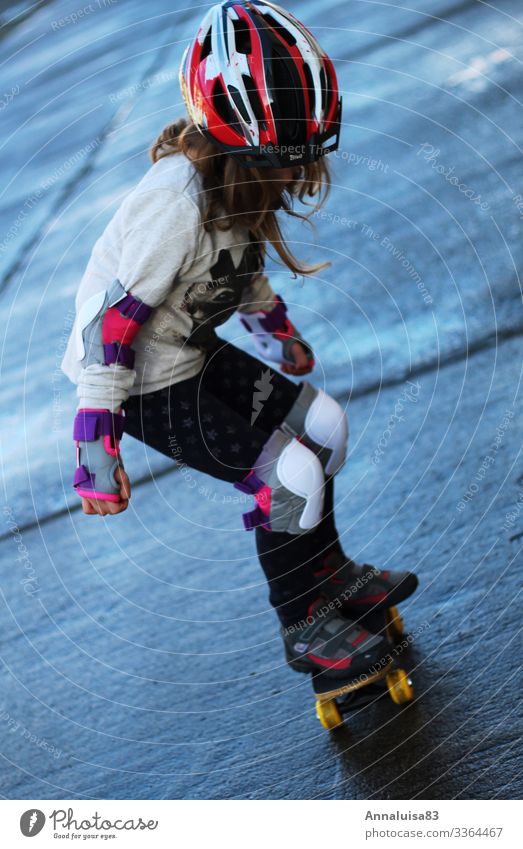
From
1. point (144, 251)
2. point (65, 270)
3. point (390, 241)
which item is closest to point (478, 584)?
point (144, 251)

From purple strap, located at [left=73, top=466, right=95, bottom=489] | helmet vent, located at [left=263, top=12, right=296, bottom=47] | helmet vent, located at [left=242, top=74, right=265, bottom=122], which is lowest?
purple strap, located at [left=73, top=466, right=95, bottom=489]

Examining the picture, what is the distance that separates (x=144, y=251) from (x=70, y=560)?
967 millimetres

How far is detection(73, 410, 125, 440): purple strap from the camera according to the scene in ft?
4.53

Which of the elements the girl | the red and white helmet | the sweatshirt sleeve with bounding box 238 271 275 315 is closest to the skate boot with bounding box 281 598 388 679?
the girl

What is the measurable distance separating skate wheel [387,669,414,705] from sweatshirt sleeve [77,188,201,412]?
54 centimetres

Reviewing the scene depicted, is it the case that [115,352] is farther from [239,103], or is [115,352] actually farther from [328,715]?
[328,715]

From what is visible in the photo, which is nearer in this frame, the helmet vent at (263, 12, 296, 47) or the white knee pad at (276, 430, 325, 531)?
the helmet vent at (263, 12, 296, 47)

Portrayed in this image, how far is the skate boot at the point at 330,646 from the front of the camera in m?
1.54

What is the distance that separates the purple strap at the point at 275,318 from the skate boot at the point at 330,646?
455 mm

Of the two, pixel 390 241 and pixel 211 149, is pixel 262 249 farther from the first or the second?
pixel 390 241

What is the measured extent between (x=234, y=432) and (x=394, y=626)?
15.6 inches

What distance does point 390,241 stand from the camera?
107 inches

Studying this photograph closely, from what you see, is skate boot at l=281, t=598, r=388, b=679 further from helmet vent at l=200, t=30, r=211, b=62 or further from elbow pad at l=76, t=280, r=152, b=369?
helmet vent at l=200, t=30, r=211, b=62
